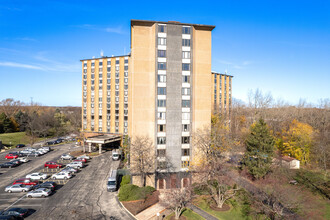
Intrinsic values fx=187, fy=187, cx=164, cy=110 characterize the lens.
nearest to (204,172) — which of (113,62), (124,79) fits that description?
(124,79)

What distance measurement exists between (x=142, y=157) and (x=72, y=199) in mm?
11909

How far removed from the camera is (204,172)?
2922 centimetres

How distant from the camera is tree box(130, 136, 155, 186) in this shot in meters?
30.8

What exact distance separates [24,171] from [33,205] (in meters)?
19.0

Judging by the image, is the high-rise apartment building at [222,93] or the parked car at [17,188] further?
the high-rise apartment building at [222,93]

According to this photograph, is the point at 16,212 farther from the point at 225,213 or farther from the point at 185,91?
the point at 185,91

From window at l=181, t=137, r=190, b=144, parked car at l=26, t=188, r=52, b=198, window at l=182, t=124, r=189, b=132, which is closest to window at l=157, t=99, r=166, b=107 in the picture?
window at l=182, t=124, r=189, b=132

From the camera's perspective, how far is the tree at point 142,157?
30766 mm

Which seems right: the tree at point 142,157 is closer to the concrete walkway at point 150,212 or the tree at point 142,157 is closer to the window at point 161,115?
the window at point 161,115

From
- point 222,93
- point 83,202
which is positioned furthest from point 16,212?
point 222,93

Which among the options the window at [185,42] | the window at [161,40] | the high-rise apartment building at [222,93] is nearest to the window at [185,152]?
the window at [185,42]

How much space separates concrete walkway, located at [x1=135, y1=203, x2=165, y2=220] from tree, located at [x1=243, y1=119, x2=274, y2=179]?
19259 millimetres

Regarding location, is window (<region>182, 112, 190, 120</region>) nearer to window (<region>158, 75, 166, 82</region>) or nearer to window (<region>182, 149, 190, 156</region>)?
window (<region>182, 149, 190, 156</region>)

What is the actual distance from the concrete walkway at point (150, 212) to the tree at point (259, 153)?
758 inches
